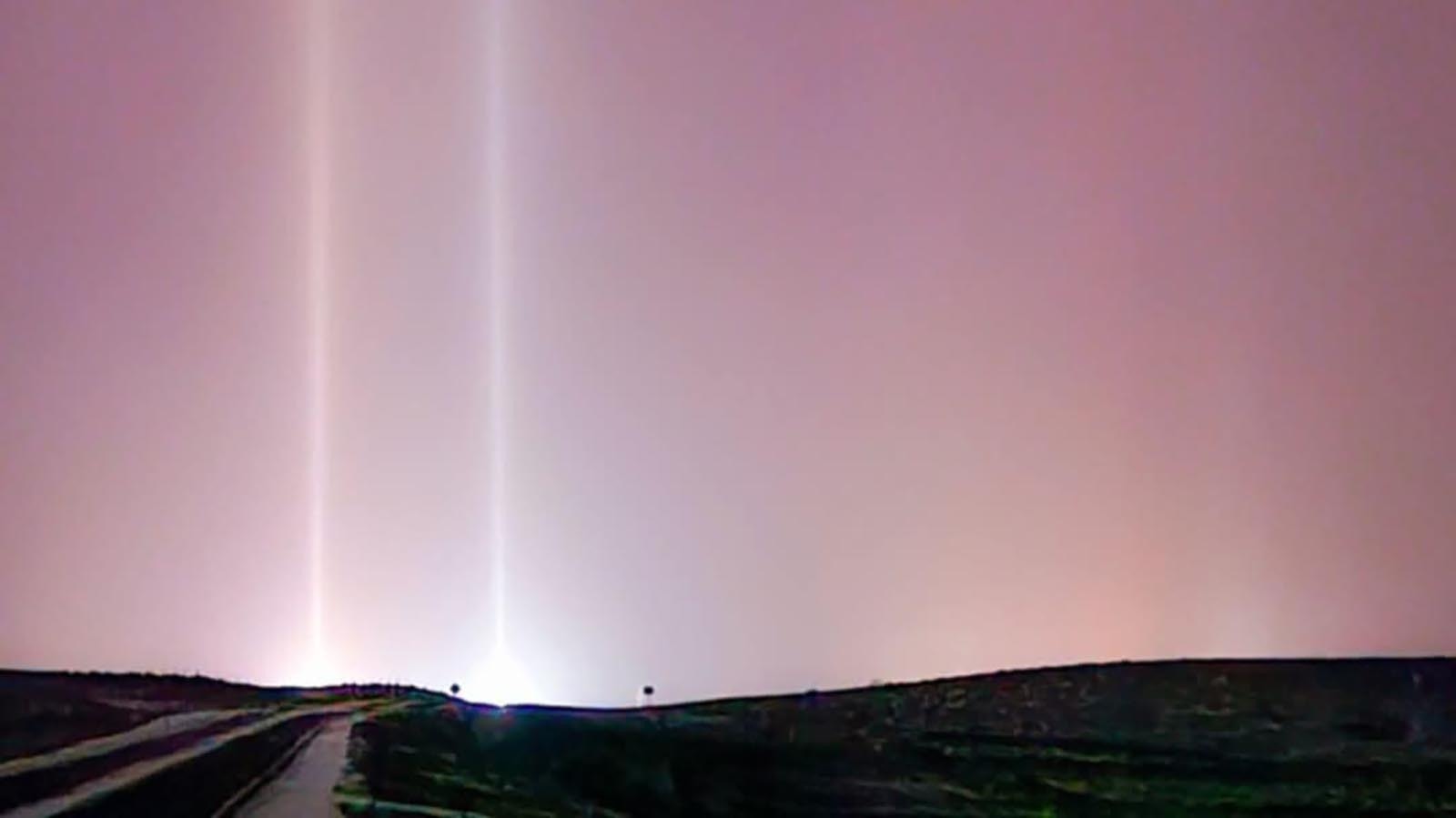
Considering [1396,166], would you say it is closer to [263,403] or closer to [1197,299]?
[1197,299]

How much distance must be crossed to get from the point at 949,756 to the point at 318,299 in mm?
1562

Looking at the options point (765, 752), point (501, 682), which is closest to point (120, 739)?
point (765, 752)

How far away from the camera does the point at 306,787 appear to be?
0.84m

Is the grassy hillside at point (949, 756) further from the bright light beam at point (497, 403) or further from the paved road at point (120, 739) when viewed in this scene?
the bright light beam at point (497, 403)

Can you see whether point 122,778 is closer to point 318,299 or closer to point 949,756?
point 949,756

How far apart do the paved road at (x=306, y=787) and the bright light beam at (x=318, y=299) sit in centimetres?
129

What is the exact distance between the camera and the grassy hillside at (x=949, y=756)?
1.04 meters

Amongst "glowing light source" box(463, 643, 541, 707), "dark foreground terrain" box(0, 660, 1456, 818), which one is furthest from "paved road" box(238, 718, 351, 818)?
"glowing light source" box(463, 643, 541, 707)

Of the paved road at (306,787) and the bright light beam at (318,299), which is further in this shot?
the bright light beam at (318,299)

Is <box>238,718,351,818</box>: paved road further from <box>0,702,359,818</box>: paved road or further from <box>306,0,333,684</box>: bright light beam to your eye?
<box>306,0,333,684</box>: bright light beam

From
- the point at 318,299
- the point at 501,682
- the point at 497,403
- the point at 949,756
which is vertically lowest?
the point at 949,756

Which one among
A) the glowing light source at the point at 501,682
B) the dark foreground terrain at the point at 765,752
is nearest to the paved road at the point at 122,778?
the dark foreground terrain at the point at 765,752

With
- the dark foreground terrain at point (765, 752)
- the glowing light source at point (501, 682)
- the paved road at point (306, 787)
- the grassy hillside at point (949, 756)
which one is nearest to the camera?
the paved road at point (306, 787)

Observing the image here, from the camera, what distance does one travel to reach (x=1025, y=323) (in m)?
2.24
